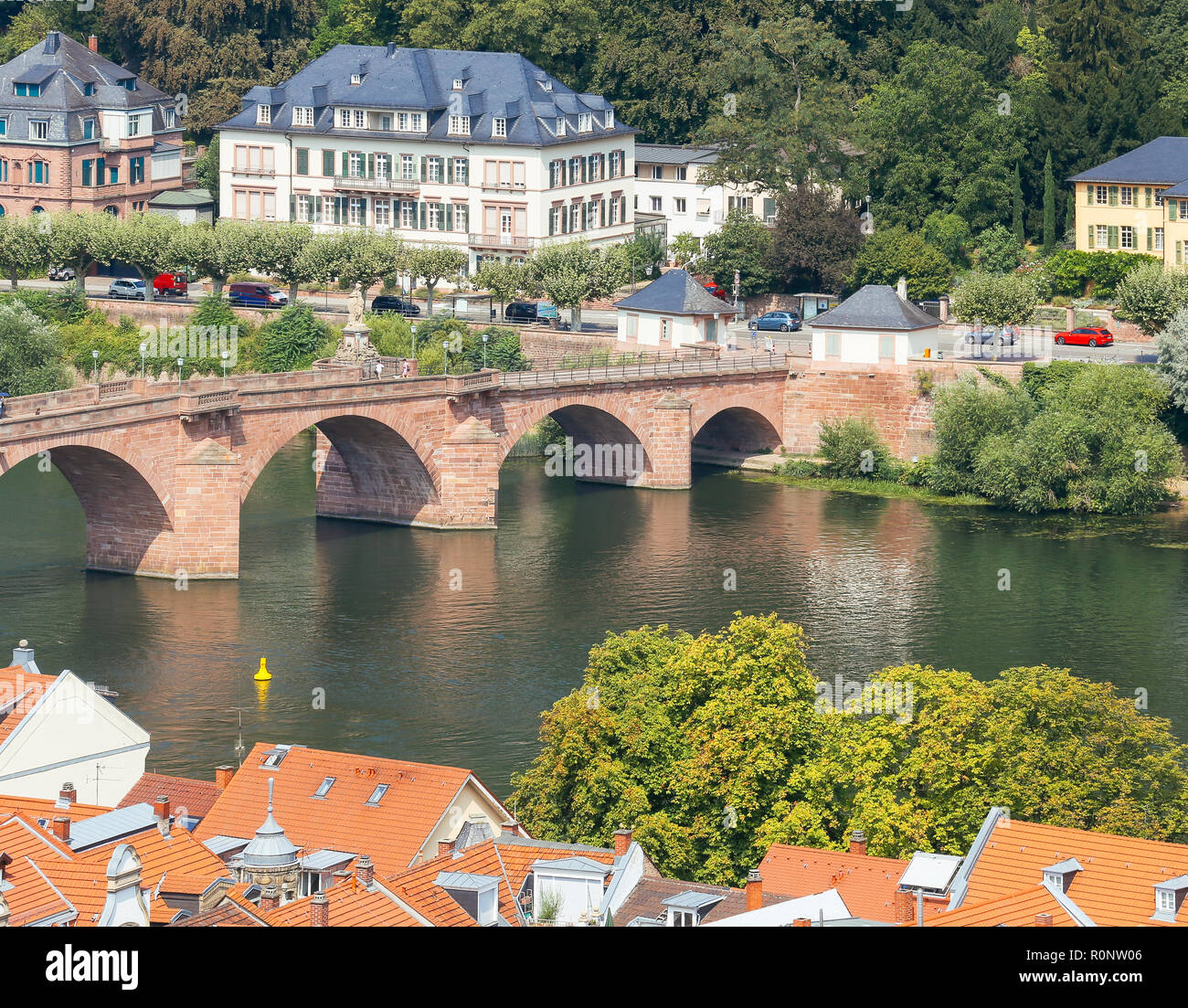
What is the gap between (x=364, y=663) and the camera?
74.7 meters

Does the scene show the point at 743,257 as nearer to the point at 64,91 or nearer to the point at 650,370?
the point at 650,370

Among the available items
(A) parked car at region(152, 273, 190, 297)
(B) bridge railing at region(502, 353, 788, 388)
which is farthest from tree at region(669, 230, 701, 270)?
(A) parked car at region(152, 273, 190, 297)

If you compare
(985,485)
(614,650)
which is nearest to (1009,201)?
(985,485)

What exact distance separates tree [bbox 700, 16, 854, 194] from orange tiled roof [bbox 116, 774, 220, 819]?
279 feet

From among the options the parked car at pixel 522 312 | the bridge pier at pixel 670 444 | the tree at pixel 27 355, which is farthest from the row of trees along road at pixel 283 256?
the bridge pier at pixel 670 444

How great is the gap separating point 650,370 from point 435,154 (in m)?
34.5

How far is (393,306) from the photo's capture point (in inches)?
5025

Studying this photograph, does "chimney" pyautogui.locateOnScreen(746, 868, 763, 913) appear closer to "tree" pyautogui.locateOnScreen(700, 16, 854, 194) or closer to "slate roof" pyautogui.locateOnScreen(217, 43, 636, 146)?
"tree" pyautogui.locateOnScreen(700, 16, 854, 194)

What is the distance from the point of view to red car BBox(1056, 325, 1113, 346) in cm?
11556

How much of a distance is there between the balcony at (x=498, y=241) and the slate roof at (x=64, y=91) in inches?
1177

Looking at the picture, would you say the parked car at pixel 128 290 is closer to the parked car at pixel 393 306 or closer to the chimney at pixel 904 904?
the parked car at pixel 393 306
